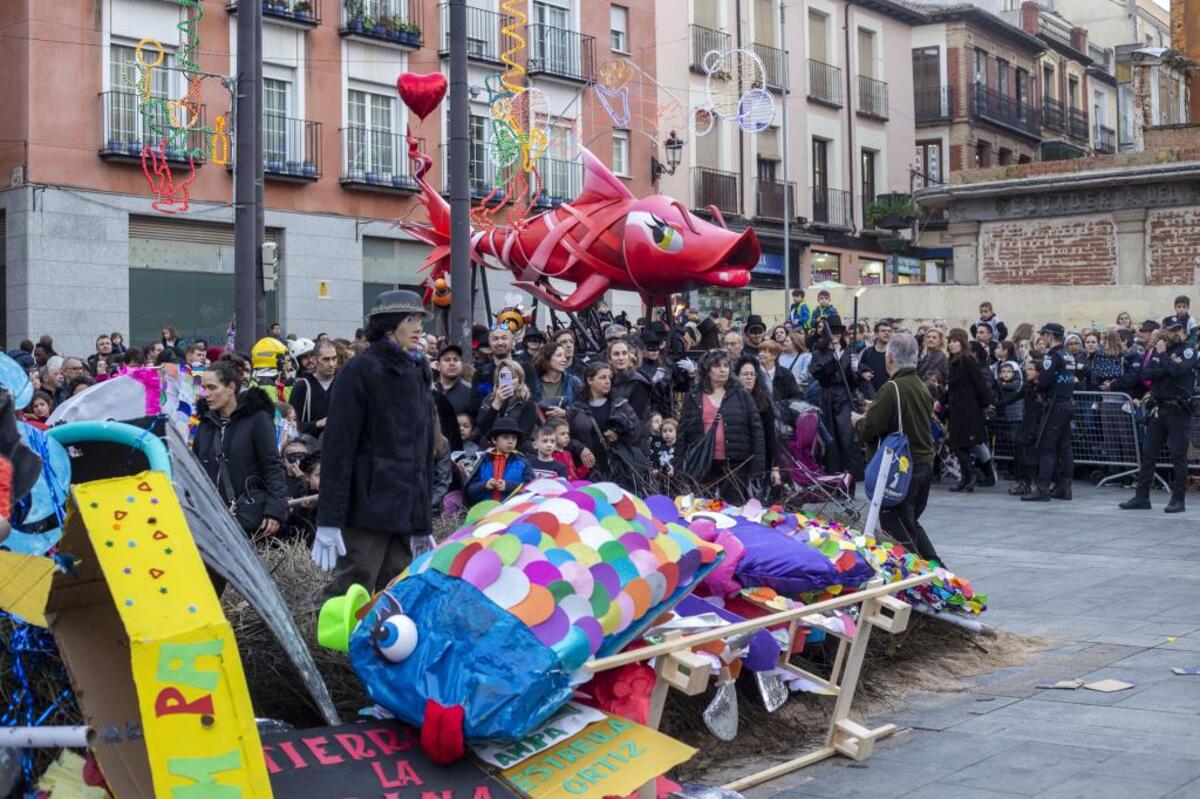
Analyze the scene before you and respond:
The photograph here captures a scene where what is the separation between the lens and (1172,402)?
568 inches

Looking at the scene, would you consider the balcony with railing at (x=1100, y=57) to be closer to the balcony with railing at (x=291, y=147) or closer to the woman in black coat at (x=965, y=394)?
the balcony with railing at (x=291, y=147)

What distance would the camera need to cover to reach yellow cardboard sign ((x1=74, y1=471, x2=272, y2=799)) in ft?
12.1

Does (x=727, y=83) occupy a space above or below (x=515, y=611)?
above

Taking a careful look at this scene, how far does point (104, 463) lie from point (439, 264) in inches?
563

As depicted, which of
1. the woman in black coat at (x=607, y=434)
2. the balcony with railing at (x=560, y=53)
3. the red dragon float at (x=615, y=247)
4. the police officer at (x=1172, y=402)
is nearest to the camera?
the woman in black coat at (x=607, y=434)

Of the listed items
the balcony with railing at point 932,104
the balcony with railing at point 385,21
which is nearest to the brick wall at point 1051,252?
the balcony with railing at point 385,21

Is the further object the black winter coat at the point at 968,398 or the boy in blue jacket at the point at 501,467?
the black winter coat at the point at 968,398

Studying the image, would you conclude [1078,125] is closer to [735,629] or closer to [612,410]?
[612,410]

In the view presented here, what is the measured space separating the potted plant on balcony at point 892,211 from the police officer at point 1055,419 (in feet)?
75.2

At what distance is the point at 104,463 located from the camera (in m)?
4.41

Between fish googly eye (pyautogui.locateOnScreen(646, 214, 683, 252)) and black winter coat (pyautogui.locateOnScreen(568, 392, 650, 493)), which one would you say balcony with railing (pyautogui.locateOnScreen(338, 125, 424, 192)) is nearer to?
fish googly eye (pyautogui.locateOnScreen(646, 214, 683, 252))

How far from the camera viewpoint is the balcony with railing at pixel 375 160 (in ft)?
86.6

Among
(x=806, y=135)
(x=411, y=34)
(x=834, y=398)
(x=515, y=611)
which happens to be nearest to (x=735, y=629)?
(x=515, y=611)

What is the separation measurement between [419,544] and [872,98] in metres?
35.6
